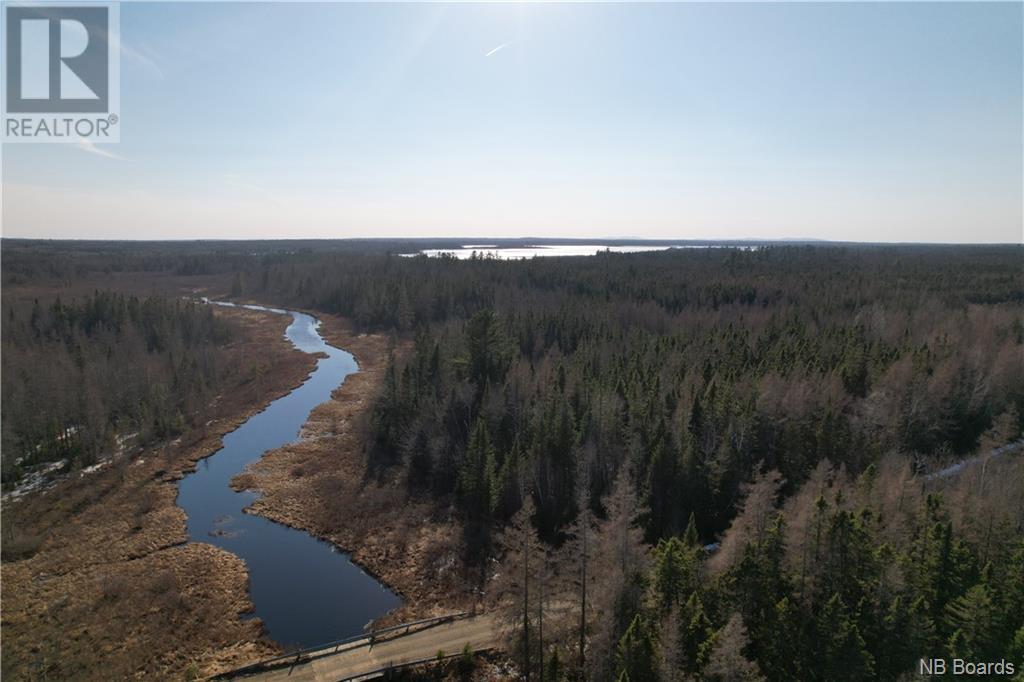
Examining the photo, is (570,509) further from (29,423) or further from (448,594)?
(29,423)

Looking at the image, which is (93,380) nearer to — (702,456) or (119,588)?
(119,588)

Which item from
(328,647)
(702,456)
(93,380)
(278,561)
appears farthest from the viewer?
(93,380)

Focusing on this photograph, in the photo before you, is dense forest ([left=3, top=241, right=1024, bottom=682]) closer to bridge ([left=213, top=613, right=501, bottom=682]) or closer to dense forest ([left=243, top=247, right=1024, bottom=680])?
dense forest ([left=243, top=247, right=1024, bottom=680])

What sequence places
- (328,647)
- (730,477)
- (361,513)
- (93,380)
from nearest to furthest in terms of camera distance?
(328,647), (730,477), (361,513), (93,380)

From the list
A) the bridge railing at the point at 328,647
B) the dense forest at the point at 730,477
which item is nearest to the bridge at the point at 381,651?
the bridge railing at the point at 328,647

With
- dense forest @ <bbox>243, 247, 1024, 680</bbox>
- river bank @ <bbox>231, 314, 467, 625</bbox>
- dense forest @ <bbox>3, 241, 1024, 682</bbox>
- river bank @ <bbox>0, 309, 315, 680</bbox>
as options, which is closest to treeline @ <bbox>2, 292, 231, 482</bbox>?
dense forest @ <bbox>3, 241, 1024, 682</bbox>

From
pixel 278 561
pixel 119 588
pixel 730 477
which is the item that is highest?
pixel 730 477

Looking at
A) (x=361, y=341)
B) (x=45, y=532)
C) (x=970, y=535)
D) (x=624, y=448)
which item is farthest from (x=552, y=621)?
(x=361, y=341)

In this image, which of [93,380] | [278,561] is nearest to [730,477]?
[278,561]
